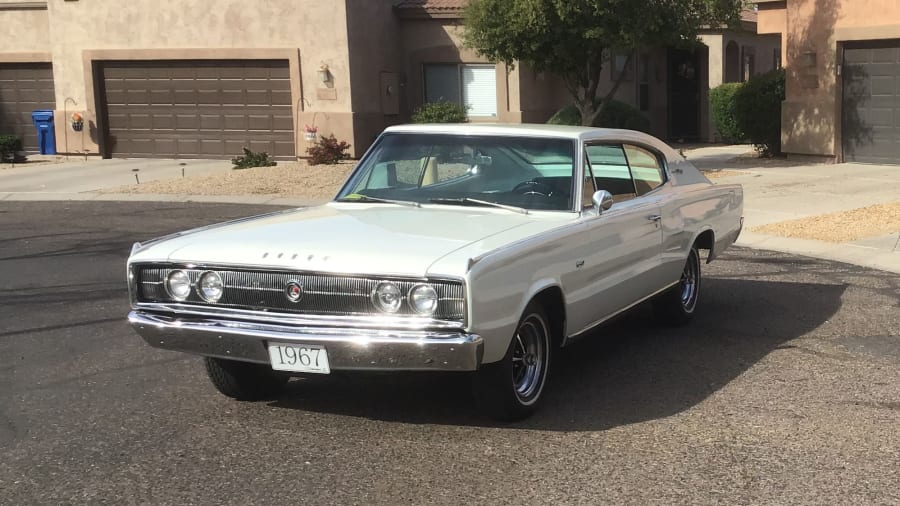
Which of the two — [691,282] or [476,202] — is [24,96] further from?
[476,202]

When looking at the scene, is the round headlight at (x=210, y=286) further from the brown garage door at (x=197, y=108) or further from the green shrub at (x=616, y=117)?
the brown garage door at (x=197, y=108)

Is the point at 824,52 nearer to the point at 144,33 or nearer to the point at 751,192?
the point at 751,192

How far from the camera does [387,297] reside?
5168mm

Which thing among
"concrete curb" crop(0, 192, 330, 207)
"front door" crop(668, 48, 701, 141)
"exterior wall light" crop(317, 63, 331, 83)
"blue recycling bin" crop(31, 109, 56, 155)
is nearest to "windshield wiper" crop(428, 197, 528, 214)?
"concrete curb" crop(0, 192, 330, 207)

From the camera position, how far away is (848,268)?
10.4m

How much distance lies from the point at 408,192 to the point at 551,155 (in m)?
0.92

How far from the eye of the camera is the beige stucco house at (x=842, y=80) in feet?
62.8

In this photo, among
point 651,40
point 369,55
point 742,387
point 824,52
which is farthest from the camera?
point 369,55

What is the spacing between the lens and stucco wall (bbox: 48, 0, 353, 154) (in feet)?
74.9

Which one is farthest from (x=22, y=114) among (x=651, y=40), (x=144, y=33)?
(x=651, y=40)

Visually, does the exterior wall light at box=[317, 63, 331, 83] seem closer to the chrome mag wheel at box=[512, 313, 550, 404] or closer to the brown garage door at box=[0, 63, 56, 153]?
the brown garage door at box=[0, 63, 56, 153]

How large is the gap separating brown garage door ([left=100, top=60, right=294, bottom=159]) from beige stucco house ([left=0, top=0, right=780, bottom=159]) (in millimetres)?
26

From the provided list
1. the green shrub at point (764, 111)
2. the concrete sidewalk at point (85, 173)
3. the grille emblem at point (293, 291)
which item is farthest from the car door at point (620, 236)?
the green shrub at point (764, 111)

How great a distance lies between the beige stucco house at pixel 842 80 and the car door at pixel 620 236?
44.3 ft
